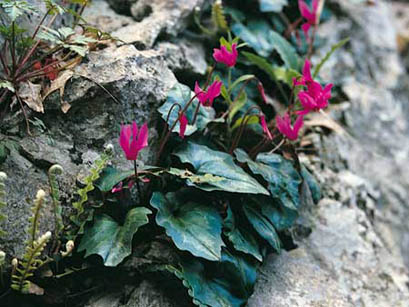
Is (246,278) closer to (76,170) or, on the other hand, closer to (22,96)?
(76,170)

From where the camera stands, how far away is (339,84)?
3.17m

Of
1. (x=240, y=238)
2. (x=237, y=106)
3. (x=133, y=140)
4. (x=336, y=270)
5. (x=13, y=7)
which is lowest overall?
(x=336, y=270)

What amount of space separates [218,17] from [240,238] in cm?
122

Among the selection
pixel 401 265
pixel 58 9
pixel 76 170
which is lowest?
pixel 401 265

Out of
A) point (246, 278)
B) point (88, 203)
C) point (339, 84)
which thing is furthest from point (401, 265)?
point (88, 203)

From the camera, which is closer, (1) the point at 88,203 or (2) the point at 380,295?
(1) the point at 88,203

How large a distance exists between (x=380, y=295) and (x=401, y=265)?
1.17ft

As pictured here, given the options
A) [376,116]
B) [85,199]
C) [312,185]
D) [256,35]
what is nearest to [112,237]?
[85,199]

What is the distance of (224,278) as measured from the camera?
5.79 ft

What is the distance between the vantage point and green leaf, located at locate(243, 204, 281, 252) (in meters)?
1.90

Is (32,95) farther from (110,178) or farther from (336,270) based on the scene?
(336,270)

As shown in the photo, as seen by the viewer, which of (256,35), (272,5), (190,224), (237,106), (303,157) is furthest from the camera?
(272,5)

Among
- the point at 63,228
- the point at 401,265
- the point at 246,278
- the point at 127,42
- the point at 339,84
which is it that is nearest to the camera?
the point at 63,228

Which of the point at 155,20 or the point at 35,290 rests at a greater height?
the point at 155,20
